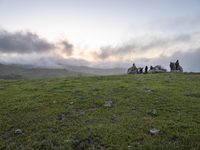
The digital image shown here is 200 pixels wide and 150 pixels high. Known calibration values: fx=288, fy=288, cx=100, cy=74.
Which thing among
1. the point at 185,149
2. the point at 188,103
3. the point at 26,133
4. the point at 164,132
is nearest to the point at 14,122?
the point at 26,133

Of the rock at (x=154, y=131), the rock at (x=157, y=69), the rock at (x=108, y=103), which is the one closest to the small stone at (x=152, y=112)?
the rock at (x=154, y=131)

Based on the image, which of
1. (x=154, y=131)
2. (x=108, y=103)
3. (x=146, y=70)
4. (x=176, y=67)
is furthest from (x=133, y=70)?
(x=154, y=131)

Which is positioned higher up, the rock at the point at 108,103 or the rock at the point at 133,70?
the rock at the point at 133,70

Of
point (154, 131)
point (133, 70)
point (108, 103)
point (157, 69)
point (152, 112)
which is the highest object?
point (157, 69)

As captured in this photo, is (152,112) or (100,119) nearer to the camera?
(100,119)

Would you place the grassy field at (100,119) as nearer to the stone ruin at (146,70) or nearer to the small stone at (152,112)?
the small stone at (152,112)

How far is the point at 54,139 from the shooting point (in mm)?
19609

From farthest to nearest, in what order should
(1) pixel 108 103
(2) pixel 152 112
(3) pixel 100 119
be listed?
(1) pixel 108 103 < (2) pixel 152 112 < (3) pixel 100 119

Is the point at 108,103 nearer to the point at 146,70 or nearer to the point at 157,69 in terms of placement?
the point at 146,70

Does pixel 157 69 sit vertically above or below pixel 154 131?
above

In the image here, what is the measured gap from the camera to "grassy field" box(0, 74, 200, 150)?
18891 millimetres

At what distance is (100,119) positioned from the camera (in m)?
23.4

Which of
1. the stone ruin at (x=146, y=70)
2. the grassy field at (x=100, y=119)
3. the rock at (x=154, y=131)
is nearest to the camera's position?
the grassy field at (x=100, y=119)

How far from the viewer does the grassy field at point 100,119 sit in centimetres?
1889
